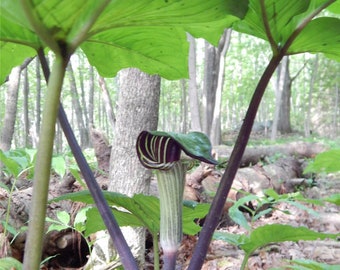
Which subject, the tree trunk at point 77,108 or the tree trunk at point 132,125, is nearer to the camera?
the tree trunk at point 132,125

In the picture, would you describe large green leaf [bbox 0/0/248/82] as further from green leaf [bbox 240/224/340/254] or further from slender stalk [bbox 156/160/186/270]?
green leaf [bbox 240/224/340/254]

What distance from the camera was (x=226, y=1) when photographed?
512mm

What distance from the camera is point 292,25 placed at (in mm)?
661

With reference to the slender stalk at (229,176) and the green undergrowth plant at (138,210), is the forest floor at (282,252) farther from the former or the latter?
the slender stalk at (229,176)

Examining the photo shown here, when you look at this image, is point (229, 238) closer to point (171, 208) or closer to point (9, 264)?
point (171, 208)

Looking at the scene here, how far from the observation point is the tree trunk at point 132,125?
2.13 metres

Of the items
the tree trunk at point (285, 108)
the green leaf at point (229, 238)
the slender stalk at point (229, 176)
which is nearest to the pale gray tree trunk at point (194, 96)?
the green leaf at point (229, 238)

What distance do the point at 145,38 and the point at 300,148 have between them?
6.92 meters

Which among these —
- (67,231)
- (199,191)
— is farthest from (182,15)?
(199,191)

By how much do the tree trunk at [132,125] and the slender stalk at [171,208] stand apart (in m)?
1.48

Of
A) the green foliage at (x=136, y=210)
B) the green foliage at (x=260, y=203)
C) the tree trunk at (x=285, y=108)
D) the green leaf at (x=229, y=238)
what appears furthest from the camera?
the tree trunk at (x=285, y=108)

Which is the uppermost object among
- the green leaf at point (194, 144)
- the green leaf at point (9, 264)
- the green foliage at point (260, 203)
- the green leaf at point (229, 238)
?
the green leaf at point (194, 144)

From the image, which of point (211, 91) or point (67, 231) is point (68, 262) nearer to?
point (67, 231)

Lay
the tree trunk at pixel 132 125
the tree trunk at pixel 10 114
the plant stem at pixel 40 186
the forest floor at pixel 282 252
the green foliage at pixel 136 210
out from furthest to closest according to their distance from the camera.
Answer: the tree trunk at pixel 10 114 → the tree trunk at pixel 132 125 → the forest floor at pixel 282 252 → the green foliage at pixel 136 210 → the plant stem at pixel 40 186
